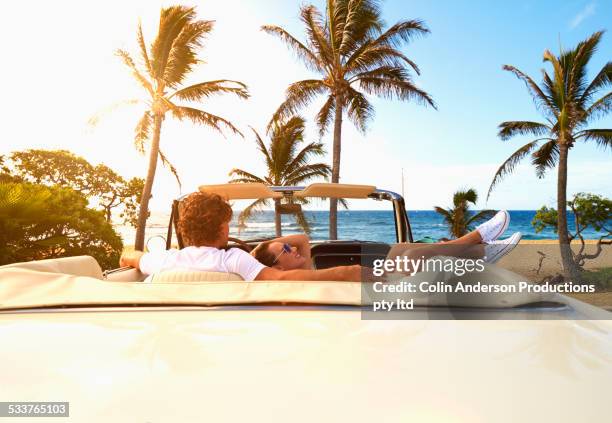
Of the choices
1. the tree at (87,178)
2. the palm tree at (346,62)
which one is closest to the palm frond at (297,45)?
the palm tree at (346,62)

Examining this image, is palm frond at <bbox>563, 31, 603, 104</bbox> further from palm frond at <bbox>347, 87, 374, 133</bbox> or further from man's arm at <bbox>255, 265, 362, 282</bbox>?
man's arm at <bbox>255, 265, 362, 282</bbox>

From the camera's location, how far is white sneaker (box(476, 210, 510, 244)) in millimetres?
2447

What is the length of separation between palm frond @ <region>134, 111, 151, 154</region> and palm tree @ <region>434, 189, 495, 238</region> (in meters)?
13.4

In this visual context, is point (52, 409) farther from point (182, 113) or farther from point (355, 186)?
point (182, 113)

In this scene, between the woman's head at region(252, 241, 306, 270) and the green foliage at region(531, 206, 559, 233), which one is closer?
the woman's head at region(252, 241, 306, 270)

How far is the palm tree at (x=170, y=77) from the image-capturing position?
20344 mm

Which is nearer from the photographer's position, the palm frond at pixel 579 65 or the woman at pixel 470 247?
the woman at pixel 470 247

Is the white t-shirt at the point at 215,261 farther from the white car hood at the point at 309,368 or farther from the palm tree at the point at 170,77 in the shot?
the palm tree at the point at 170,77

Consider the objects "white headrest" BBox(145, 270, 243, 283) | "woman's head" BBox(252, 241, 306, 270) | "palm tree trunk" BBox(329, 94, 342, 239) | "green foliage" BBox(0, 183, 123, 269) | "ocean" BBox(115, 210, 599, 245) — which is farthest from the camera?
"ocean" BBox(115, 210, 599, 245)

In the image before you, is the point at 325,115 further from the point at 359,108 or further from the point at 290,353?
the point at 290,353

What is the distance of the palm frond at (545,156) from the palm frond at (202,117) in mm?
12229

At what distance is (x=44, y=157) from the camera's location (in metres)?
27.6

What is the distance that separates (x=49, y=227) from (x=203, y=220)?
42.1ft

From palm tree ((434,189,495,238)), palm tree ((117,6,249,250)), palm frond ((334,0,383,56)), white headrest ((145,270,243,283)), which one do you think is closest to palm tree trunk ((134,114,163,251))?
palm tree ((117,6,249,250))
